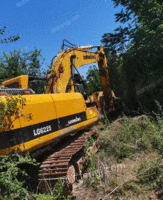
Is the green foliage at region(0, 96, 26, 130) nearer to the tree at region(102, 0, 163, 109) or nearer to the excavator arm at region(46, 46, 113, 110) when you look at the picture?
the excavator arm at region(46, 46, 113, 110)

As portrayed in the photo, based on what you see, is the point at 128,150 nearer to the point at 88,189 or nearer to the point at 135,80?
the point at 88,189

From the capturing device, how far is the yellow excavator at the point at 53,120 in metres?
4.21

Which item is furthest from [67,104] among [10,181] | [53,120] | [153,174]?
[153,174]

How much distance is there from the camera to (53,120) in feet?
16.9

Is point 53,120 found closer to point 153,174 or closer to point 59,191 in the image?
point 59,191

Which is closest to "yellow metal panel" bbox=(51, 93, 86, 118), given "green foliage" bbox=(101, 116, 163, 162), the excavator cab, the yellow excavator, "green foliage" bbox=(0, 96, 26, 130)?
the yellow excavator

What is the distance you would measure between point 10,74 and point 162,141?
1157 cm

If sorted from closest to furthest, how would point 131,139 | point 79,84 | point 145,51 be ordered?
point 131,139, point 79,84, point 145,51

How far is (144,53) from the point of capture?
10.6 meters

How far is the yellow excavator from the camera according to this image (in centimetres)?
421

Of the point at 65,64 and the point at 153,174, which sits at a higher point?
the point at 65,64

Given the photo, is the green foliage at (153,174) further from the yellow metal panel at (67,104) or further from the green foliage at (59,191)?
the yellow metal panel at (67,104)

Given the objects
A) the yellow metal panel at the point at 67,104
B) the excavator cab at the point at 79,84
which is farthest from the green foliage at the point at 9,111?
the excavator cab at the point at 79,84

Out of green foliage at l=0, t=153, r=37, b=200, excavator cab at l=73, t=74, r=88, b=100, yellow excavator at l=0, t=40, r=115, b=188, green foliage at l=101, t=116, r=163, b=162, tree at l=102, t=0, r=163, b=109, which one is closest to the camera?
green foliage at l=0, t=153, r=37, b=200
